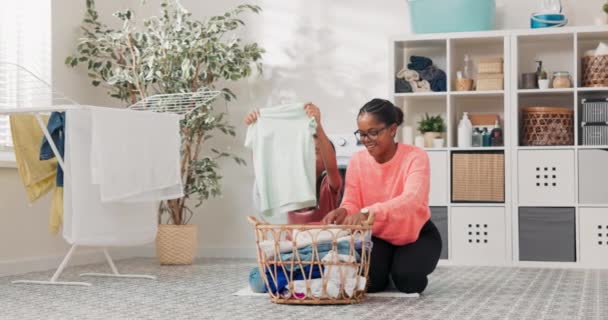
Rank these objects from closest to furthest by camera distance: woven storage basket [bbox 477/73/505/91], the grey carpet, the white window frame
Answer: the grey carpet, the white window frame, woven storage basket [bbox 477/73/505/91]

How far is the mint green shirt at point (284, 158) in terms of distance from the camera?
354 cm

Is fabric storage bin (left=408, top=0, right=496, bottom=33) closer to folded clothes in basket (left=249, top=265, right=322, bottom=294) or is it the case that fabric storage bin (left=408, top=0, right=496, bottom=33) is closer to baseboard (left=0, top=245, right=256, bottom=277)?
baseboard (left=0, top=245, right=256, bottom=277)

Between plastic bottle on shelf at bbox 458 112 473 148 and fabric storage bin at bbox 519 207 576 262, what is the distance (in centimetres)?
50

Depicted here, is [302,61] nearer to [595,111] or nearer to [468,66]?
[468,66]

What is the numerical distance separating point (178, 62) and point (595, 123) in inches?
91.4

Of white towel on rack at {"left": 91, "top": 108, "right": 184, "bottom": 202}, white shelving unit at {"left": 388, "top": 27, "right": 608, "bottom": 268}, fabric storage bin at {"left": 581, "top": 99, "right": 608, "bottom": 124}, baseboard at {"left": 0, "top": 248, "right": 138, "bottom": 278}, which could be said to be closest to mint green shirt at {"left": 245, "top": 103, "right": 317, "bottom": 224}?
white towel on rack at {"left": 91, "top": 108, "right": 184, "bottom": 202}

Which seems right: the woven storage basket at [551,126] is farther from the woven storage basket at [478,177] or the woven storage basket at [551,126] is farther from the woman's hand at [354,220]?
the woman's hand at [354,220]

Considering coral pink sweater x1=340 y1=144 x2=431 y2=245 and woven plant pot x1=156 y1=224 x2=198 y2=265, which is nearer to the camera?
coral pink sweater x1=340 y1=144 x2=431 y2=245

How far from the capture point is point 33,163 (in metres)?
4.04

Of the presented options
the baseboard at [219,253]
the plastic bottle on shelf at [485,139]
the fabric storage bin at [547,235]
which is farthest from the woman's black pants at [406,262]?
the baseboard at [219,253]

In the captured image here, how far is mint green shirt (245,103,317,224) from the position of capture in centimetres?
354

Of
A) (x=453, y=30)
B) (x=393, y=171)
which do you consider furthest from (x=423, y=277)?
(x=453, y=30)

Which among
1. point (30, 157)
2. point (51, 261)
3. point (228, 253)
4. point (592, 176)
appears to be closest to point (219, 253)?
point (228, 253)

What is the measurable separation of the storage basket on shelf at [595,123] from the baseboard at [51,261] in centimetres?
281
